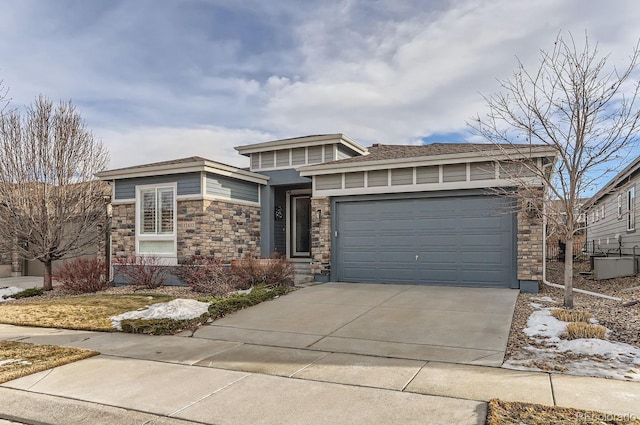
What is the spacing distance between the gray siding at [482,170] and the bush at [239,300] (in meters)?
5.34

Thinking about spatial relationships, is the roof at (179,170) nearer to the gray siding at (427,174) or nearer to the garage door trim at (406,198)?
the garage door trim at (406,198)

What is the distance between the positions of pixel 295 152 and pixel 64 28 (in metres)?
7.36

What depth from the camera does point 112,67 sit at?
12.0 m

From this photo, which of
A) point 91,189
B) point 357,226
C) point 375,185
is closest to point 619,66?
point 375,185

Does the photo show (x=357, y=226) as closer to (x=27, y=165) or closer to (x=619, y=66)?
(x=619, y=66)

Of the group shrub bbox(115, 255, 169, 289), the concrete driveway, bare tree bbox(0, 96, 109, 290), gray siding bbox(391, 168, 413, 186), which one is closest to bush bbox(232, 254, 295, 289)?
the concrete driveway

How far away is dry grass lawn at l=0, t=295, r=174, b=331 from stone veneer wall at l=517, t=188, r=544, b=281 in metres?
8.02

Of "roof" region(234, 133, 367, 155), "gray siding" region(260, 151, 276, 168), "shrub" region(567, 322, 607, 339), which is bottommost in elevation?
"shrub" region(567, 322, 607, 339)

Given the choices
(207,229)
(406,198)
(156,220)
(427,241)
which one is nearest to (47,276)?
(156,220)

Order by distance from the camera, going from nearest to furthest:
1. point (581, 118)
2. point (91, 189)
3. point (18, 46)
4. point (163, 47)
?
1. point (581, 118)
2. point (18, 46)
3. point (163, 47)
4. point (91, 189)

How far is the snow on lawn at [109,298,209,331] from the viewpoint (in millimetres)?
7635

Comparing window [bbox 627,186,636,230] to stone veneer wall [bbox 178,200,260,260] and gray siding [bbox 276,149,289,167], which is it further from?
stone veneer wall [bbox 178,200,260,260]

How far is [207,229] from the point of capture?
12.7m

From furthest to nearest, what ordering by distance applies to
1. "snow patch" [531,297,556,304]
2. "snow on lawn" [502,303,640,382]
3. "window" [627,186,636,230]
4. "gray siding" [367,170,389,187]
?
"window" [627,186,636,230] → "gray siding" [367,170,389,187] → "snow patch" [531,297,556,304] → "snow on lawn" [502,303,640,382]
